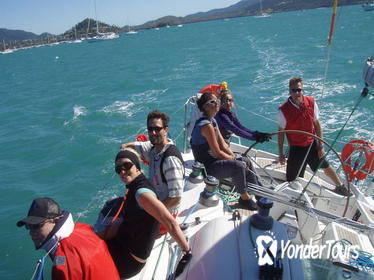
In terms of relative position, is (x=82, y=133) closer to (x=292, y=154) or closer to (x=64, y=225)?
(x=292, y=154)

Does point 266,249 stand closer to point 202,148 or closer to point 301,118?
point 202,148

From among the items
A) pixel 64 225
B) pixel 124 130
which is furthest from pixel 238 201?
pixel 124 130

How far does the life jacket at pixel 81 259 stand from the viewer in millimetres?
1614

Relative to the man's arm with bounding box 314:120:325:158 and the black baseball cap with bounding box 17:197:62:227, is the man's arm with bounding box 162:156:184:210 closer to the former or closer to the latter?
the black baseball cap with bounding box 17:197:62:227

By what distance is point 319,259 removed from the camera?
2432mm

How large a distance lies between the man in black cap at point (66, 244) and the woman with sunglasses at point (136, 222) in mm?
349

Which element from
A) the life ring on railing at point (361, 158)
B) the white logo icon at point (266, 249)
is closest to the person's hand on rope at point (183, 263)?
the white logo icon at point (266, 249)

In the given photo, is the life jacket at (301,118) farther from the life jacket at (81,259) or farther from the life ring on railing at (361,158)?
the life jacket at (81,259)

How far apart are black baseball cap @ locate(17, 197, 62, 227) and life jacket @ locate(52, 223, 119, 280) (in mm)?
159

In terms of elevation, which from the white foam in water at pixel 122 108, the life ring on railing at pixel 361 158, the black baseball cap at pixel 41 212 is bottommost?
the white foam in water at pixel 122 108

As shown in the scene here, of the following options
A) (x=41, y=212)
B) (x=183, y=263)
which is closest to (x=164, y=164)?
(x=183, y=263)

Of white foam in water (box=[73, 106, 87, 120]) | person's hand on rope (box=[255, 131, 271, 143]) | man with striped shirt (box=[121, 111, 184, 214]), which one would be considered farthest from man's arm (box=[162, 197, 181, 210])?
white foam in water (box=[73, 106, 87, 120])

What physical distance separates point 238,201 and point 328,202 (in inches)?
50.0

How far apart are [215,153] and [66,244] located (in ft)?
6.47
